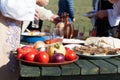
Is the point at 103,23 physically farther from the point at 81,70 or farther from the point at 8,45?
the point at 81,70

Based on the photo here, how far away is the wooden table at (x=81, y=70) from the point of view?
2555 mm

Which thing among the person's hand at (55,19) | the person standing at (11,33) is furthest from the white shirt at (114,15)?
the person standing at (11,33)

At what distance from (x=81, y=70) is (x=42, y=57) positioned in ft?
0.93

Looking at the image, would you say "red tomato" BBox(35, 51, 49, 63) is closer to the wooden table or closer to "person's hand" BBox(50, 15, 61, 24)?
the wooden table

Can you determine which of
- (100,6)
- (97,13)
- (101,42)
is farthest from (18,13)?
(100,6)

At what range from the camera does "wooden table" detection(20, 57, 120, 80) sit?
8.38ft

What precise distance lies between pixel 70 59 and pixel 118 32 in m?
1.72

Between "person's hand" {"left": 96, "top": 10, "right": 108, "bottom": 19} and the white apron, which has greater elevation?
"person's hand" {"left": 96, "top": 10, "right": 108, "bottom": 19}

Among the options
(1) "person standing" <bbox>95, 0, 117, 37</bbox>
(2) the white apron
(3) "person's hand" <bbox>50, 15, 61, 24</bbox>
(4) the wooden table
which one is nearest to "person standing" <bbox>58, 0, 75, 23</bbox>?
(1) "person standing" <bbox>95, 0, 117, 37</bbox>

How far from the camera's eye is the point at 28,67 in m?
2.58

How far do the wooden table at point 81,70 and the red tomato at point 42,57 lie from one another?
50mm

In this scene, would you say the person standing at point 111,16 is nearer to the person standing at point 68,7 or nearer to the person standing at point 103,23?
the person standing at point 103,23

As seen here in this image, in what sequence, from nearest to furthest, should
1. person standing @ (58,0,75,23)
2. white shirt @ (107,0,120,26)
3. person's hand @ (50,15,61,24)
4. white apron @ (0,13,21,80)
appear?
white apron @ (0,13,21,80)
person's hand @ (50,15,61,24)
white shirt @ (107,0,120,26)
person standing @ (58,0,75,23)

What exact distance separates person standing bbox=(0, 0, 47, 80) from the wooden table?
47 centimetres
